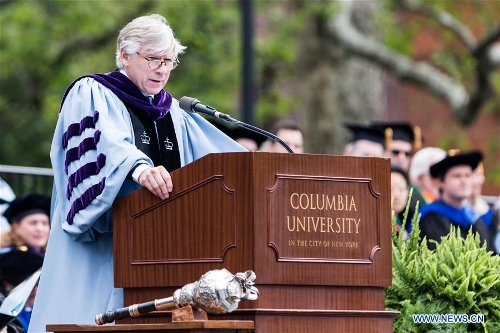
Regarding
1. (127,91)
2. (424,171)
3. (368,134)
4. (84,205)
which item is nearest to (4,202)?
(368,134)

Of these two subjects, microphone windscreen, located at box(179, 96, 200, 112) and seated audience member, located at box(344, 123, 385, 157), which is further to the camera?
seated audience member, located at box(344, 123, 385, 157)

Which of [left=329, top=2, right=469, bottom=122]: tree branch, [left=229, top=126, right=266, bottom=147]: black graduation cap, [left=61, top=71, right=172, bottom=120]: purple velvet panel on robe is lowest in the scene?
[left=61, top=71, right=172, bottom=120]: purple velvet panel on robe

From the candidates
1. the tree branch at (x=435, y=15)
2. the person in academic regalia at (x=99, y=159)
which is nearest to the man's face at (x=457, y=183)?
the person in academic regalia at (x=99, y=159)

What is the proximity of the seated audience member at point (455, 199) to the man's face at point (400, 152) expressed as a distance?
0.91 m

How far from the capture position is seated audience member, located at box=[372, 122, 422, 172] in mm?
10984

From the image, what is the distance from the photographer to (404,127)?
11.4 meters

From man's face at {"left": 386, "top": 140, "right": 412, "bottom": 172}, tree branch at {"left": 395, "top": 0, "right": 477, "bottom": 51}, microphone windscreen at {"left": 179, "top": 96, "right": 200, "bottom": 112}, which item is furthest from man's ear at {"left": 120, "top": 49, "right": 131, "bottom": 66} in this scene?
tree branch at {"left": 395, "top": 0, "right": 477, "bottom": 51}

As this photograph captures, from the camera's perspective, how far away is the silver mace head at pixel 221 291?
464cm

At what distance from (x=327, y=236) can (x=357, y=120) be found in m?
14.2

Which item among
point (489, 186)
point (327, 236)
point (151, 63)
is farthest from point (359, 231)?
point (489, 186)

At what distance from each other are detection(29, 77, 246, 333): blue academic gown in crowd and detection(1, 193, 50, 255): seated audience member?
3.25 m

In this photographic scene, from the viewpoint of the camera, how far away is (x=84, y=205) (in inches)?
209

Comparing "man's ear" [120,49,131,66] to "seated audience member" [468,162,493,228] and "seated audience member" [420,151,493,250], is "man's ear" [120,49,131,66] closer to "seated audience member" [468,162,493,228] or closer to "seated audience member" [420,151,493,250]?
"seated audience member" [420,151,493,250]

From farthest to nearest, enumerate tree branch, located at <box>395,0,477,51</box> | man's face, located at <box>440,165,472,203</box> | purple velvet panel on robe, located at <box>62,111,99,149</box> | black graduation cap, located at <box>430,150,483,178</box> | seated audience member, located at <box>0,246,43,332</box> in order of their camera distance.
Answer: tree branch, located at <box>395,0,477,51</box>
black graduation cap, located at <box>430,150,483,178</box>
man's face, located at <box>440,165,472,203</box>
seated audience member, located at <box>0,246,43,332</box>
purple velvet panel on robe, located at <box>62,111,99,149</box>
